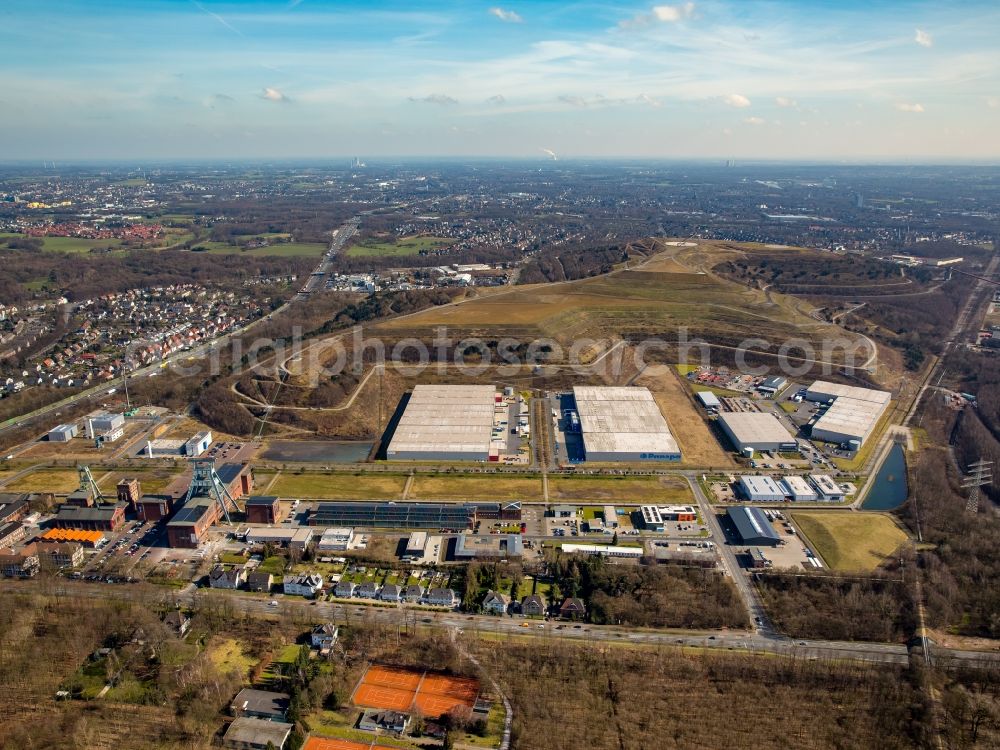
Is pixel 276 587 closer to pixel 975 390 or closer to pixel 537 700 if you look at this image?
pixel 537 700

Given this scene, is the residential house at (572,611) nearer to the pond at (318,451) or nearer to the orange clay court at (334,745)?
the orange clay court at (334,745)

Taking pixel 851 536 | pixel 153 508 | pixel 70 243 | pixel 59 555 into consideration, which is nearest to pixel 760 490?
pixel 851 536

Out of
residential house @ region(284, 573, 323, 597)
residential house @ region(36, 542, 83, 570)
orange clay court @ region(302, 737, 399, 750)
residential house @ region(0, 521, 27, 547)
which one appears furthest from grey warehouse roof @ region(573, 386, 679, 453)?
residential house @ region(0, 521, 27, 547)

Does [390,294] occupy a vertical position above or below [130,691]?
above

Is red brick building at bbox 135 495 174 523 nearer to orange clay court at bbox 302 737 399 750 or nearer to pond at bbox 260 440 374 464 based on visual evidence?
pond at bbox 260 440 374 464

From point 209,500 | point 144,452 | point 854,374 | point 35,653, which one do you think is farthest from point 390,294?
point 35,653

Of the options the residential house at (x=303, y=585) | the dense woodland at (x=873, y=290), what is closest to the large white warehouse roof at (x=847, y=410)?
the dense woodland at (x=873, y=290)
